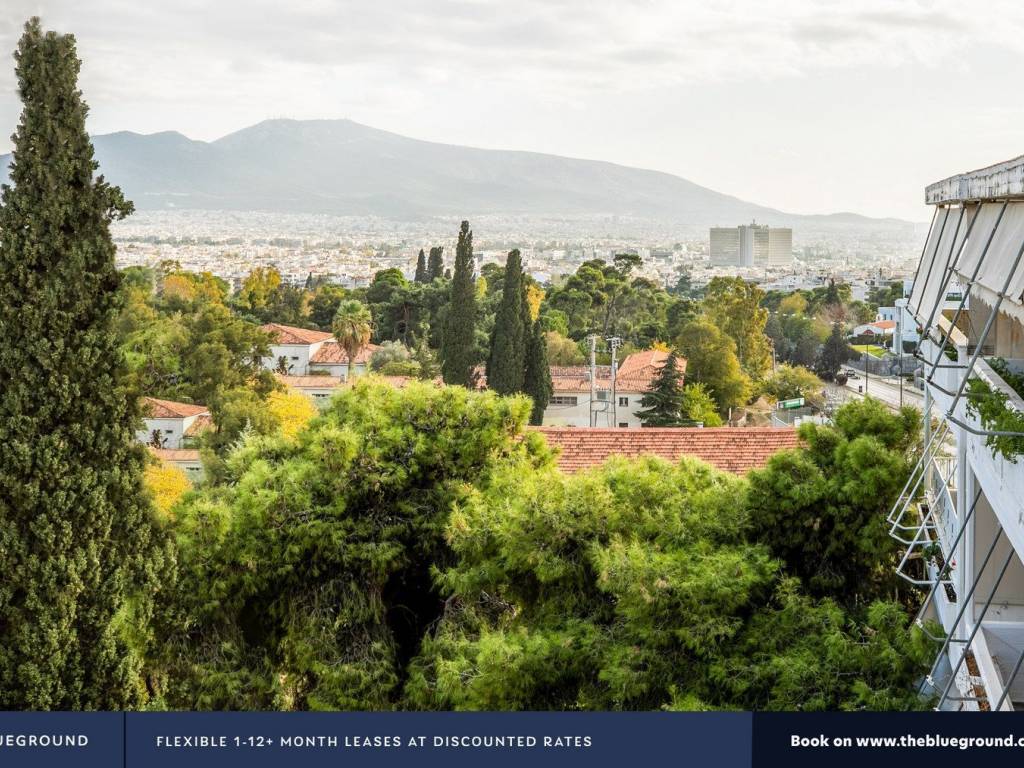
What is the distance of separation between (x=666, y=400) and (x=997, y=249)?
1668 centimetres

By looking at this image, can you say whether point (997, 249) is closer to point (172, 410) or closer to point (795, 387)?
point (172, 410)

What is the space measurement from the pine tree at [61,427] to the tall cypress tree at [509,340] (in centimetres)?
1184

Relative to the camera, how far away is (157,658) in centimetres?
557

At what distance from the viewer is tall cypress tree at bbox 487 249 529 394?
55.3 ft

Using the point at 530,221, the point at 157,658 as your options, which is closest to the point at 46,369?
the point at 157,658

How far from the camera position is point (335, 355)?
86.9ft

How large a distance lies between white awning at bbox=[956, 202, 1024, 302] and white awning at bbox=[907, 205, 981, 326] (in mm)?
48

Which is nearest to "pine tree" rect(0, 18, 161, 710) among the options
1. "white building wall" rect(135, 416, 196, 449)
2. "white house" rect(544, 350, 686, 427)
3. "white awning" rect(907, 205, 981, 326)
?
"white awning" rect(907, 205, 981, 326)

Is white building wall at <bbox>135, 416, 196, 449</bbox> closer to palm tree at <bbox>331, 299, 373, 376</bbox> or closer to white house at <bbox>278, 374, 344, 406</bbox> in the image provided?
white house at <bbox>278, 374, 344, 406</bbox>

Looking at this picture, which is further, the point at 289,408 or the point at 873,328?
the point at 873,328

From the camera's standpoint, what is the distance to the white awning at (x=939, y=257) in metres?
3.82

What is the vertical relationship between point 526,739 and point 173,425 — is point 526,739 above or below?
above

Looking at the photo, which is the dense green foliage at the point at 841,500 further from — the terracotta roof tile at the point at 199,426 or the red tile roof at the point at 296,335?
the red tile roof at the point at 296,335

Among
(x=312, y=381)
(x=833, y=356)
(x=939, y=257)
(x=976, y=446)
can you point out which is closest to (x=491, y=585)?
(x=939, y=257)
